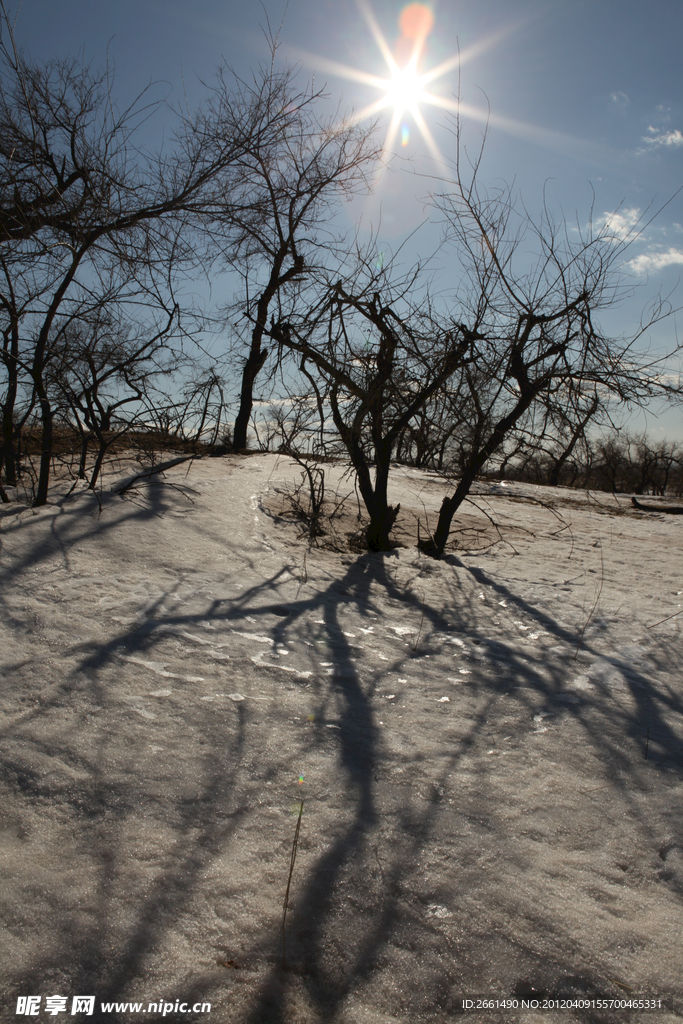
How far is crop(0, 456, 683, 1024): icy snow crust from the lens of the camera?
117 cm

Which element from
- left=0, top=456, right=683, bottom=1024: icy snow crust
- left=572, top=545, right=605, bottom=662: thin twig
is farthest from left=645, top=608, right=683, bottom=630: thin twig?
left=572, top=545, right=605, bottom=662: thin twig

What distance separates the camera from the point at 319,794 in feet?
5.58

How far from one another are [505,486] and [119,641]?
8.67 meters

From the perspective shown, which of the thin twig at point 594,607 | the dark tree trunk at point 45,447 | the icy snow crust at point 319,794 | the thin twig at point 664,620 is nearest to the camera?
the icy snow crust at point 319,794

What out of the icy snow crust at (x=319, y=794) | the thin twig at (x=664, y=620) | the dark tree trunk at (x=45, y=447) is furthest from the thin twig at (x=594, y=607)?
the dark tree trunk at (x=45, y=447)

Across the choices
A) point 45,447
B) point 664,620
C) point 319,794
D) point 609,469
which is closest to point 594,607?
point 664,620

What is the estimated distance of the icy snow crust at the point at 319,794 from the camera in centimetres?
117

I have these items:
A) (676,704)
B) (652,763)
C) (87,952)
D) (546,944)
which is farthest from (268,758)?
(676,704)

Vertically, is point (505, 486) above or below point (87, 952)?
above

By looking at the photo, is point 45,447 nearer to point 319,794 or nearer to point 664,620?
point 319,794

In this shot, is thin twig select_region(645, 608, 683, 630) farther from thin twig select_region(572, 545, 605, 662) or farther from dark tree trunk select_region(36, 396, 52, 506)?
dark tree trunk select_region(36, 396, 52, 506)

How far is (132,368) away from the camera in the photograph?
4.67 meters

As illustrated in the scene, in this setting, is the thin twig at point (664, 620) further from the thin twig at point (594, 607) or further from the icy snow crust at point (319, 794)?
the thin twig at point (594, 607)

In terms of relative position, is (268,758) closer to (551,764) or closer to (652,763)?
(551,764)
